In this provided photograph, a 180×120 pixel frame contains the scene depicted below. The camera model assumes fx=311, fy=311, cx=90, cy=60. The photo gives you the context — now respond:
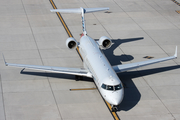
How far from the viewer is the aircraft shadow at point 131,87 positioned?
21.3 meters

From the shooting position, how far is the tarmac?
20.6 m

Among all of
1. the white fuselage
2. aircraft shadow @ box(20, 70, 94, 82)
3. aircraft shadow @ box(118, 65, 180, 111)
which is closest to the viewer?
the white fuselage

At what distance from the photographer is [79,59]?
27234 mm

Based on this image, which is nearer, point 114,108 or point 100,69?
point 114,108

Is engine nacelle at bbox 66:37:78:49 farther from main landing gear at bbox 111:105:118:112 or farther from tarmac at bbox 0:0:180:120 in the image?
main landing gear at bbox 111:105:118:112

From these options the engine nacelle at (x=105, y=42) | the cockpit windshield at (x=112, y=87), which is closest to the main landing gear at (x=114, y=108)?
the cockpit windshield at (x=112, y=87)

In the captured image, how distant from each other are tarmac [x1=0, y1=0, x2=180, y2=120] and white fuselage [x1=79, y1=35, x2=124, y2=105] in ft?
4.60

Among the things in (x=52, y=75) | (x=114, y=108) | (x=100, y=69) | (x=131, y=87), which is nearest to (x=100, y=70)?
(x=100, y=69)

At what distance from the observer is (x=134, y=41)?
31.1 meters

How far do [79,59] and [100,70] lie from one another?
6.28 meters

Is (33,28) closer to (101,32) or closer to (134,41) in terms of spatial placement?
(101,32)

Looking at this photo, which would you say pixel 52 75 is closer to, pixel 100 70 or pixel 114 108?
pixel 100 70

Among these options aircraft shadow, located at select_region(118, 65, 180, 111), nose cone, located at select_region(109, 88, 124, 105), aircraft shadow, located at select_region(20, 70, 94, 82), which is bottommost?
aircraft shadow, located at select_region(20, 70, 94, 82)

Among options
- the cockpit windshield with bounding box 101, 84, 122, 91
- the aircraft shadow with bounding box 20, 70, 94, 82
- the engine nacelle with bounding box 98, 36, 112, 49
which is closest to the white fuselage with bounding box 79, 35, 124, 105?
the cockpit windshield with bounding box 101, 84, 122, 91
